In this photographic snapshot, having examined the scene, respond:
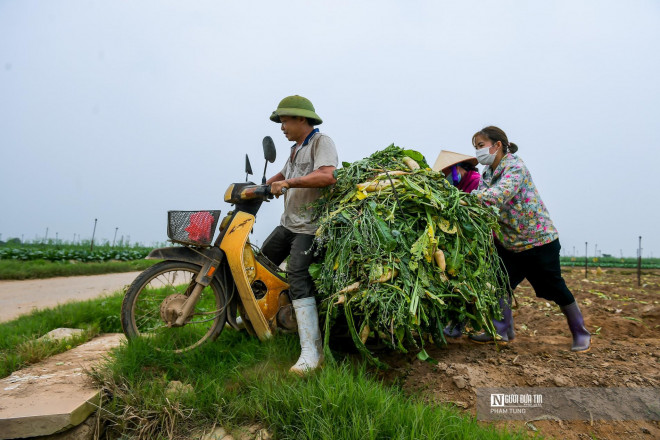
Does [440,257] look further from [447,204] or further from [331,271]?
[331,271]

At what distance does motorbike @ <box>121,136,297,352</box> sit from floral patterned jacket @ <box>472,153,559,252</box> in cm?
188

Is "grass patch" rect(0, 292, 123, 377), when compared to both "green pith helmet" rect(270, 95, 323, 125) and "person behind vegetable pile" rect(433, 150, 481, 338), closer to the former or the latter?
"green pith helmet" rect(270, 95, 323, 125)

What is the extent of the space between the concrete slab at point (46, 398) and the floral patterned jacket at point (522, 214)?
316cm

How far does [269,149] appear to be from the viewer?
125 inches

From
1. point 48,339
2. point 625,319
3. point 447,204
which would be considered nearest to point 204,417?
point 447,204

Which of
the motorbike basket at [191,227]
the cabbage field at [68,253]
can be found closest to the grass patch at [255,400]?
the motorbike basket at [191,227]

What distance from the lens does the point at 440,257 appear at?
2.50 m

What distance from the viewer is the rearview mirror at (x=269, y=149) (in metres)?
3.15

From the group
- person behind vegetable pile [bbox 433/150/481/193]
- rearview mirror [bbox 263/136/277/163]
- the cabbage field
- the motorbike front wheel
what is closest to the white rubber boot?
the motorbike front wheel

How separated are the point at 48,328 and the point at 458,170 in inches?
188

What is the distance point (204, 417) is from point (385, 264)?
140 centimetres

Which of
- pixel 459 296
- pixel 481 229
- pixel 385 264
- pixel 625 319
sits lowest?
pixel 625 319

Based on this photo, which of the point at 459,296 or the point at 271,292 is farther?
the point at 271,292

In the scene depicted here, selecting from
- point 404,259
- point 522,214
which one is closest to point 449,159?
point 522,214
